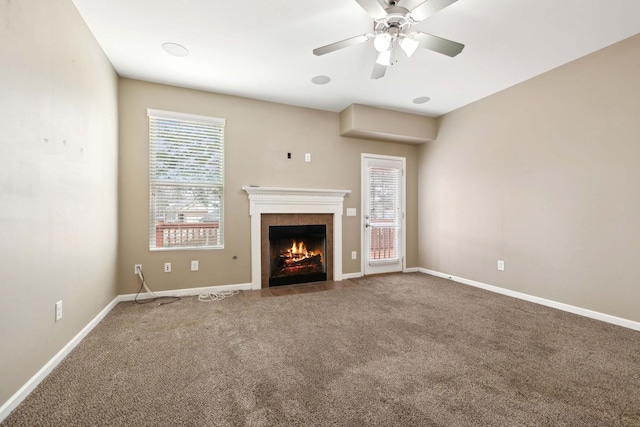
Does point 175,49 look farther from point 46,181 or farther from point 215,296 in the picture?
point 215,296

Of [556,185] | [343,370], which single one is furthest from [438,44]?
[343,370]

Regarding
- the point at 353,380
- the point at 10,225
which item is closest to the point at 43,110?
the point at 10,225

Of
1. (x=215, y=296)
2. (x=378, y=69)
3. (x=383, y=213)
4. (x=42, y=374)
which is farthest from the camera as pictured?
(x=383, y=213)

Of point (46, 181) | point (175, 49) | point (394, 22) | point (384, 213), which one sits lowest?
point (384, 213)

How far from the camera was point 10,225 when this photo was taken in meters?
1.50

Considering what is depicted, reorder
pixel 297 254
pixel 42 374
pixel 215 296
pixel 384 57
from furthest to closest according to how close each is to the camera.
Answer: pixel 297 254
pixel 215 296
pixel 384 57
pixel 42 374

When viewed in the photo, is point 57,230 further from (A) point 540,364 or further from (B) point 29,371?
(A) point 540,364

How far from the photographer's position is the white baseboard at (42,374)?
1.44 meters

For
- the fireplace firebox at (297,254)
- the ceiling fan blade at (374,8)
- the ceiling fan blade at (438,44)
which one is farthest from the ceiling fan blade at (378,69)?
the fireplace firebox at (297,254)

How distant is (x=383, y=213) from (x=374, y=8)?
3342 millimetres

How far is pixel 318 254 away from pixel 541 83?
3632 mm

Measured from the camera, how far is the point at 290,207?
414cm

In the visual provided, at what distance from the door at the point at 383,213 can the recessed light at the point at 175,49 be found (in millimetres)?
2927

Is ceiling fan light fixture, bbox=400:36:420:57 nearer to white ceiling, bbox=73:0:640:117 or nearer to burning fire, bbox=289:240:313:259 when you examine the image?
white ceiling, bbox=73:0:640:117
